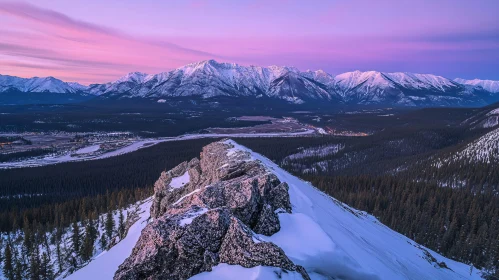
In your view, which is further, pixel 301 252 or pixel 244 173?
pixel 244 173

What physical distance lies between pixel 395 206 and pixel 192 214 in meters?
82.3

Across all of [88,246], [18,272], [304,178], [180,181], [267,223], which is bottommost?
[18,272]

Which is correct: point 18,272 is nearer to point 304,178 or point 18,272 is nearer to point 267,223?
point 267,223

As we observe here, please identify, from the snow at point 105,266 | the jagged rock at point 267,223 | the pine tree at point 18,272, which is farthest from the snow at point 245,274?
the pine tree at point 18,272

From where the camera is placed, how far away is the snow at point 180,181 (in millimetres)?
48300

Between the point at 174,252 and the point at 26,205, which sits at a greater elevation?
the point at 174,252

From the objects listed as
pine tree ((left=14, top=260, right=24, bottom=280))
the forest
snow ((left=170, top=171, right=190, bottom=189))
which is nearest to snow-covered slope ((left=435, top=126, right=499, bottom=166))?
the forest

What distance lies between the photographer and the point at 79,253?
54.1 metres

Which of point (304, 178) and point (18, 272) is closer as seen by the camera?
point (18, 272)

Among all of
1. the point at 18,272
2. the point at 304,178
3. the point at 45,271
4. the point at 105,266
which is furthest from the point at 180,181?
the point at 304,178

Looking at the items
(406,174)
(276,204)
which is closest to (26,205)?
(276,204)

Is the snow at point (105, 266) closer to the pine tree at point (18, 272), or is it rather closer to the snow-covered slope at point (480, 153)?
the pine tree at point (18, 272)

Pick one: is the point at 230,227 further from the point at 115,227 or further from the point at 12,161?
the point at 12,161

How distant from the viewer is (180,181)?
51688 mm
